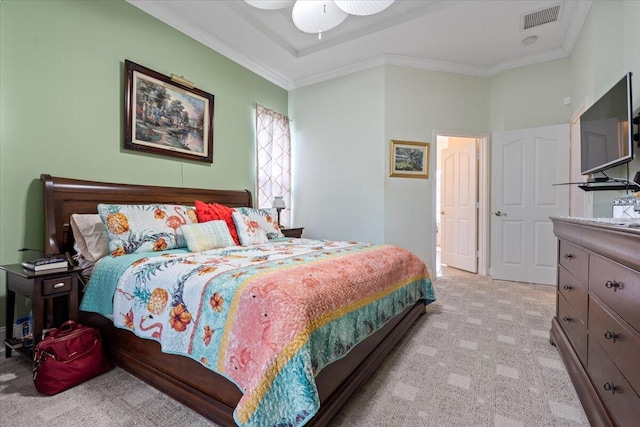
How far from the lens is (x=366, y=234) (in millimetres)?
4098

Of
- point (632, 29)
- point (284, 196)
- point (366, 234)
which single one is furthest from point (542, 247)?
point (284, 196)

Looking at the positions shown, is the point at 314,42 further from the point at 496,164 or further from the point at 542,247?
the point at 542,247

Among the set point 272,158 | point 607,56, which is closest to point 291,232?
point 272,158

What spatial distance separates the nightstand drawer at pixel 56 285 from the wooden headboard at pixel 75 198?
0.49 meters

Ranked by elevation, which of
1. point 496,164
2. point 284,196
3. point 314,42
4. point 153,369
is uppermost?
point 314,42

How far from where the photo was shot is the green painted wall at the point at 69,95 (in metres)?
2.10

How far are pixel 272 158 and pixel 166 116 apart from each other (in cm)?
158

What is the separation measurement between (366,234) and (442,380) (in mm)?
2465

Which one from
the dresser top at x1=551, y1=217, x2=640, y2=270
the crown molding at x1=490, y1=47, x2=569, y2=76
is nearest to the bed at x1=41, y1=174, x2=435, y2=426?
the dresser top at x1=551, y1=217, x2=640, y2=270

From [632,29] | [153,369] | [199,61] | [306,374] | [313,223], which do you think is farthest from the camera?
[313,223]

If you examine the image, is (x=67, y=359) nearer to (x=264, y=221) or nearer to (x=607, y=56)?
(x=264, y=221)

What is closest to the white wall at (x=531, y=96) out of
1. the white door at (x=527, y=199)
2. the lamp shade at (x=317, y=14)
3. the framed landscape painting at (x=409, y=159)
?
the white door at (x=527, y=199)

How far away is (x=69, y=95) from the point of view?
2381 mm

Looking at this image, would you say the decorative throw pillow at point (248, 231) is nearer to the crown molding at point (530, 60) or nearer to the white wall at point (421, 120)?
the white wall at point (421, 120)
